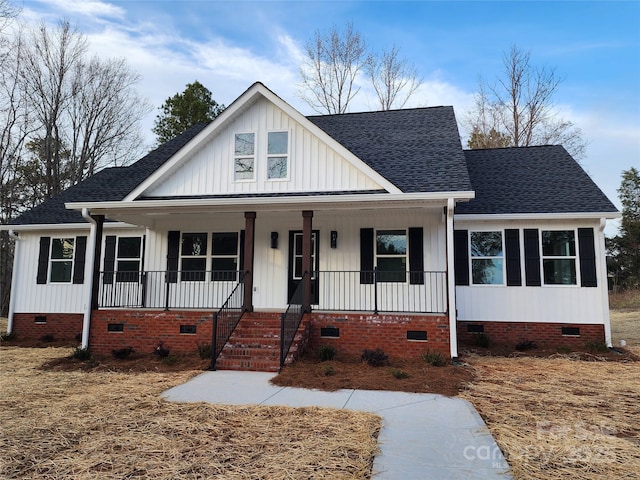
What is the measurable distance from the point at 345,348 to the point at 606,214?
673 centimetres

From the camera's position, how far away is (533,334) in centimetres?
1030

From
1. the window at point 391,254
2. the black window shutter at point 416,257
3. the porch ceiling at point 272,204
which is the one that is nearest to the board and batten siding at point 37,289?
the porch ceiling at point 272,204

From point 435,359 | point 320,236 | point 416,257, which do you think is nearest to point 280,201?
point 320,236

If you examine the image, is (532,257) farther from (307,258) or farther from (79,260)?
(79,260)

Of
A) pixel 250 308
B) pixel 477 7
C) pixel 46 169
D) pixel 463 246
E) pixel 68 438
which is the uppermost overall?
pixel 477 7

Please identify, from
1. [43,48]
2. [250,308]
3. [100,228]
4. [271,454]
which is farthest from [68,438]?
[43,48]

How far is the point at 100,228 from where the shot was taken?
1034 cm

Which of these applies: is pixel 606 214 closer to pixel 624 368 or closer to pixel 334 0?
pixel 624 368

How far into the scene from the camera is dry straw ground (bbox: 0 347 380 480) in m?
3.71

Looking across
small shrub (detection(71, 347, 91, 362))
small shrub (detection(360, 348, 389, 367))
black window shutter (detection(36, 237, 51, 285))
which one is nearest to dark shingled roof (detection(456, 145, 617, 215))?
small shrub (detection(360, 348, 389, 367))

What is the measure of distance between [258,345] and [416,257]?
4.33 metres

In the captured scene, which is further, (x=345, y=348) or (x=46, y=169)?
(x=46, y=169)

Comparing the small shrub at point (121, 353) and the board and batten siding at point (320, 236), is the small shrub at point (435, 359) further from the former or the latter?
the small shrub at point (121, 353)

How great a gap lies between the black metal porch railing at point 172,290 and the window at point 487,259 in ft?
19.8
